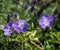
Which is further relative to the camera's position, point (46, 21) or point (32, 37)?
point (46, 21)

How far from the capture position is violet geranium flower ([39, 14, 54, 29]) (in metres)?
1.88

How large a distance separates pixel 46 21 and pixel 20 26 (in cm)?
22

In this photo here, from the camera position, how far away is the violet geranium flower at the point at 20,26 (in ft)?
5.80

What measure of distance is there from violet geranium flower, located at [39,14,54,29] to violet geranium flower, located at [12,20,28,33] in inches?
5.4

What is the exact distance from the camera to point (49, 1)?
2.20 m

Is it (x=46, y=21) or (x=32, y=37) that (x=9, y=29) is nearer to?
(x=32, y=37)

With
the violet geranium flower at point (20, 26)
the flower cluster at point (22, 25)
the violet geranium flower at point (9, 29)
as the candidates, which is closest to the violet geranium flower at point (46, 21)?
the flower cluster at point (22, 25)

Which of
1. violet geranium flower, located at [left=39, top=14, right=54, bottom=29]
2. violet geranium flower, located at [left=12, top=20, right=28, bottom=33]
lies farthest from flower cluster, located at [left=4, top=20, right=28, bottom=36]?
violet geranium flower, located at [left=39, top=14, right=54, bottom=29]

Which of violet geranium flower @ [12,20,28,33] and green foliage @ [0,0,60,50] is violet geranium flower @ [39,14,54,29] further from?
violet geranium flower @ [12,20,28,33]

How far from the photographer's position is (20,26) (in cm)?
184

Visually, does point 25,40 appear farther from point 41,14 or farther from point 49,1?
point 49,1

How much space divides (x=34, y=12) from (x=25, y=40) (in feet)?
1.50

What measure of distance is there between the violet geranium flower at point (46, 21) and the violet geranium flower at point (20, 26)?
0.45 ft

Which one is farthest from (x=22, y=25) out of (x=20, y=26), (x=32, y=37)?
(x=32, y=37)
